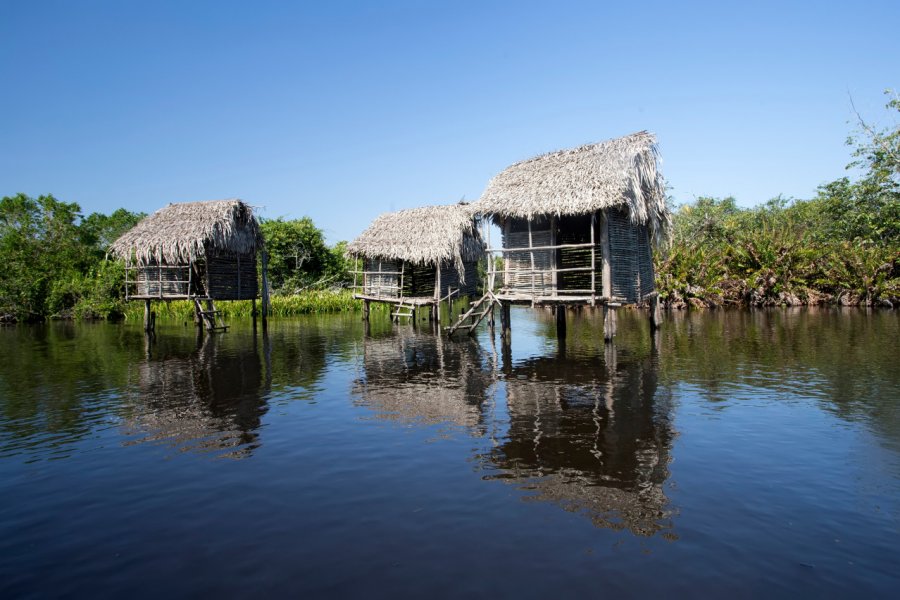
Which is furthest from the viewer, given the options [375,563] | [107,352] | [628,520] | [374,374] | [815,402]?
[107,352]

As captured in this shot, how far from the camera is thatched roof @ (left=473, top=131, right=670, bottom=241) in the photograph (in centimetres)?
1384

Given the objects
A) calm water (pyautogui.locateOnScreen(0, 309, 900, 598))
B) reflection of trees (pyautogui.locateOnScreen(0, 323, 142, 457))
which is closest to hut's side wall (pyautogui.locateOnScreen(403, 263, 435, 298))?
reflection of trees (pyautogui.locateOnScreen(0, 323, 142, 457))

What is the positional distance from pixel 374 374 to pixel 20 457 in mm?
6425

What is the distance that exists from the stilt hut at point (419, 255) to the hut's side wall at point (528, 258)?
6.48m

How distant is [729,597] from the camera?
3.66 meters

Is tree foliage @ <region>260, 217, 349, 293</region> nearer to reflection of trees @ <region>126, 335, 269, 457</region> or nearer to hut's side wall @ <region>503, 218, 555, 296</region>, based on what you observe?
reflection of trees @ <region>126, 335, 269, 457</region>

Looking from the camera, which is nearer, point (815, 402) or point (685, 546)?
point (685, 546)

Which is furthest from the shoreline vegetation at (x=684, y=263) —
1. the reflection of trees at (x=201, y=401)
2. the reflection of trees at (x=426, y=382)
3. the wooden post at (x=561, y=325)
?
the reflection of trees at (x=201, y=401)

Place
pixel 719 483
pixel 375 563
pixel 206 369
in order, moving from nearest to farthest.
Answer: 1. pixel 375 563
2. pixel 719 483
3. pixel 206 369

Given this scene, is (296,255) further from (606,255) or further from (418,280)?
(606,255)

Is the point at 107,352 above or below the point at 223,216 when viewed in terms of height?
below

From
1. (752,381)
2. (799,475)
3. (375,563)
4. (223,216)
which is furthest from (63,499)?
(223,216)

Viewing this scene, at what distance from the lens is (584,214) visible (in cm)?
1541

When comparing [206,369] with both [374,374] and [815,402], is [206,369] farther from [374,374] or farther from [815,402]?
[815,402]
